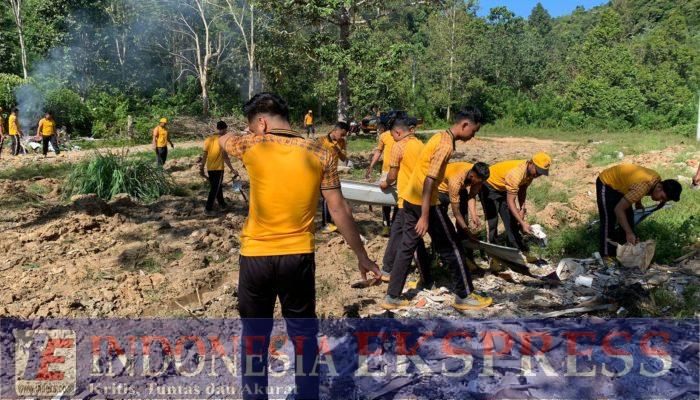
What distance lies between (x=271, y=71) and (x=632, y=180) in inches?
→ 983

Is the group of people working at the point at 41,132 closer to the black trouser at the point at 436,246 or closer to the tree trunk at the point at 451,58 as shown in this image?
the black trouser at the point at 436,246

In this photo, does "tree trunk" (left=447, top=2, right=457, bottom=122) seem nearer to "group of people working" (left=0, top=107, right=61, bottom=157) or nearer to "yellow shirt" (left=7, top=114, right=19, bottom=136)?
"group of people working" (left=0, top=107, right=61, bottom=157)

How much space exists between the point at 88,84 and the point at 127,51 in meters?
4.23

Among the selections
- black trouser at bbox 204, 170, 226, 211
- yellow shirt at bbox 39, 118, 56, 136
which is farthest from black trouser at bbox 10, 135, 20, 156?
black trouser at bbox 204, 170, 226, 211

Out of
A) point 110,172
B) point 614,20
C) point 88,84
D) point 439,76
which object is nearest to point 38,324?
point 110,172

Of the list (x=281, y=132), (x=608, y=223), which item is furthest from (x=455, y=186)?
(x=281, y=132)

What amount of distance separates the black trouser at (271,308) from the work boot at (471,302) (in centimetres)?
203

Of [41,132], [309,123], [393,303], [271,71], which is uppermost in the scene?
[271,71]

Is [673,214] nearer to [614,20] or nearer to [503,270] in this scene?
[503,270]

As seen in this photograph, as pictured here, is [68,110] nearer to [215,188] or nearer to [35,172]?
[35,172]

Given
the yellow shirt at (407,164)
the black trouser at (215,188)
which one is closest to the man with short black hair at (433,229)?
the yellow shirt at (407,164)

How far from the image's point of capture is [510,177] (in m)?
5.61

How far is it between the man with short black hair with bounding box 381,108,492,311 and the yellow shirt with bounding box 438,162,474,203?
0.66 metres

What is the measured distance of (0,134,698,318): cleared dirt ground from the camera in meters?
4.69
